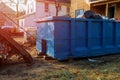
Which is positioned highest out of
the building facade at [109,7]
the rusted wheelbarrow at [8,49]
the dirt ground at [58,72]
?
the building facade at [109,7]

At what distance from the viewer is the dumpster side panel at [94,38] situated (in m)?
9.02

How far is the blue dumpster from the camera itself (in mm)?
8539

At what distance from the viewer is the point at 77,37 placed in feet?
29.6

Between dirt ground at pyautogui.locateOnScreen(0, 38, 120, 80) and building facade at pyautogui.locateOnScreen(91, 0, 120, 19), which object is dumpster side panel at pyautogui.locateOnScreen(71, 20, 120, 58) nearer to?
dirt ground at pyautogui.locateOnScreen(0, 38, 120, 80)

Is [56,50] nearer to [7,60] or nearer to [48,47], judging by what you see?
[48,47]

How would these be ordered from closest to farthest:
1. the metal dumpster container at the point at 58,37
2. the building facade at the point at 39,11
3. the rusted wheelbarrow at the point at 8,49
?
1. the rusted wheelbarrow at the point at 8,49
2. the metal dumpster container at the point at 58,37
3. the building facade at the point at 39,11

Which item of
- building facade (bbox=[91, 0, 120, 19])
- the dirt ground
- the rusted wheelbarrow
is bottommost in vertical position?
the dirt ground

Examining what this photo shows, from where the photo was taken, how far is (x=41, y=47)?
9844 mm

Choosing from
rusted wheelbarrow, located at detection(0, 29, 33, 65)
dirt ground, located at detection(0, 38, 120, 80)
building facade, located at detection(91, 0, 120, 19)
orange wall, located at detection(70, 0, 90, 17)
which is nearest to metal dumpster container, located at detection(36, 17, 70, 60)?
dirt ground, located at detection(0, 38, 120, 80)

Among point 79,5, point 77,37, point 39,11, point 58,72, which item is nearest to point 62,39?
point 77,37

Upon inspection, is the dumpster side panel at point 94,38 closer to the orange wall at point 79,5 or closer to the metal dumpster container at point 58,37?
the metal dumpster container at point 58,37

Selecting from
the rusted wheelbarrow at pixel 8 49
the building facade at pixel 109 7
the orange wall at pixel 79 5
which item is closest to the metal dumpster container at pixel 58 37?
the rusted wheelbarrow at pixel 8 49

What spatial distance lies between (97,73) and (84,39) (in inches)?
109

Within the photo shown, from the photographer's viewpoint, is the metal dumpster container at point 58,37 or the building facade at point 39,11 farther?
the building facade at point 39,11
